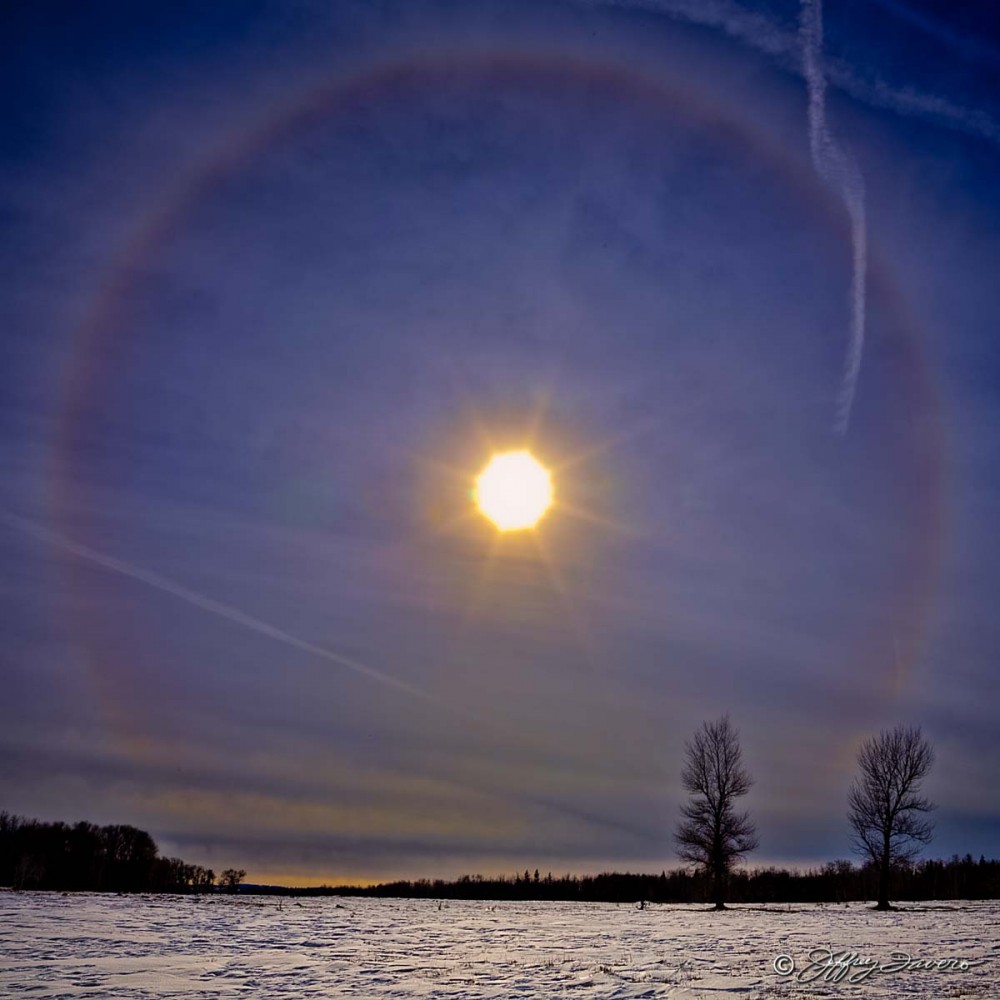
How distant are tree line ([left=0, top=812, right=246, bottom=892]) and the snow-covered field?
84.2 m

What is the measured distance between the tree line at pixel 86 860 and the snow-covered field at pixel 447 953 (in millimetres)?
84181

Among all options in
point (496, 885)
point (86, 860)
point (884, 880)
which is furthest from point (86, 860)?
point (884, 880)

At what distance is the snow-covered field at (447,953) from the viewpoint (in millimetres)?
15712

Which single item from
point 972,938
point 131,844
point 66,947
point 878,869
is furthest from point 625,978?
point 131,844

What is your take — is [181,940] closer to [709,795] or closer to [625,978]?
[625,978]

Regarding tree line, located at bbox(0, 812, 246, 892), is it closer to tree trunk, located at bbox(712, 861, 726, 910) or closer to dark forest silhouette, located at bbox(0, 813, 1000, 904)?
dark forest silhouette, located at bbox(0, 813, 1000, 904)

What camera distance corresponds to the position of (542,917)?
34438 millimetres

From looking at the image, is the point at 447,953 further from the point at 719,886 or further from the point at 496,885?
the point at 496,885

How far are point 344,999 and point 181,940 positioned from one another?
10.1 metres

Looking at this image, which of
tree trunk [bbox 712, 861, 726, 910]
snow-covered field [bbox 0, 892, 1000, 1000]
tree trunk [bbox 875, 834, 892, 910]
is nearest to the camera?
snow-covered field [bbox 0, 892, 1000, 1000]

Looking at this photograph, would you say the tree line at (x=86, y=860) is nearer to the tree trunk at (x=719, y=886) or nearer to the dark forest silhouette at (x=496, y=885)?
the dark forest silhouette at (x=496, y=885)

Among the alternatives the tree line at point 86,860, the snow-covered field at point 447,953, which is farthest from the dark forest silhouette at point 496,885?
the snow-covered field at point 447,953

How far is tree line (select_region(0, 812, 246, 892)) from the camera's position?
106938mm

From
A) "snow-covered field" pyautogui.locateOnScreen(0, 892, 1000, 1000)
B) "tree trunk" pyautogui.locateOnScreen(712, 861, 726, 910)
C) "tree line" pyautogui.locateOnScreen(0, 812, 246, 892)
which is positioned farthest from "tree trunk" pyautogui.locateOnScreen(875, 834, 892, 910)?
"tree line" pyautogui.locateOnScreen(0, 812, 246, 892)
